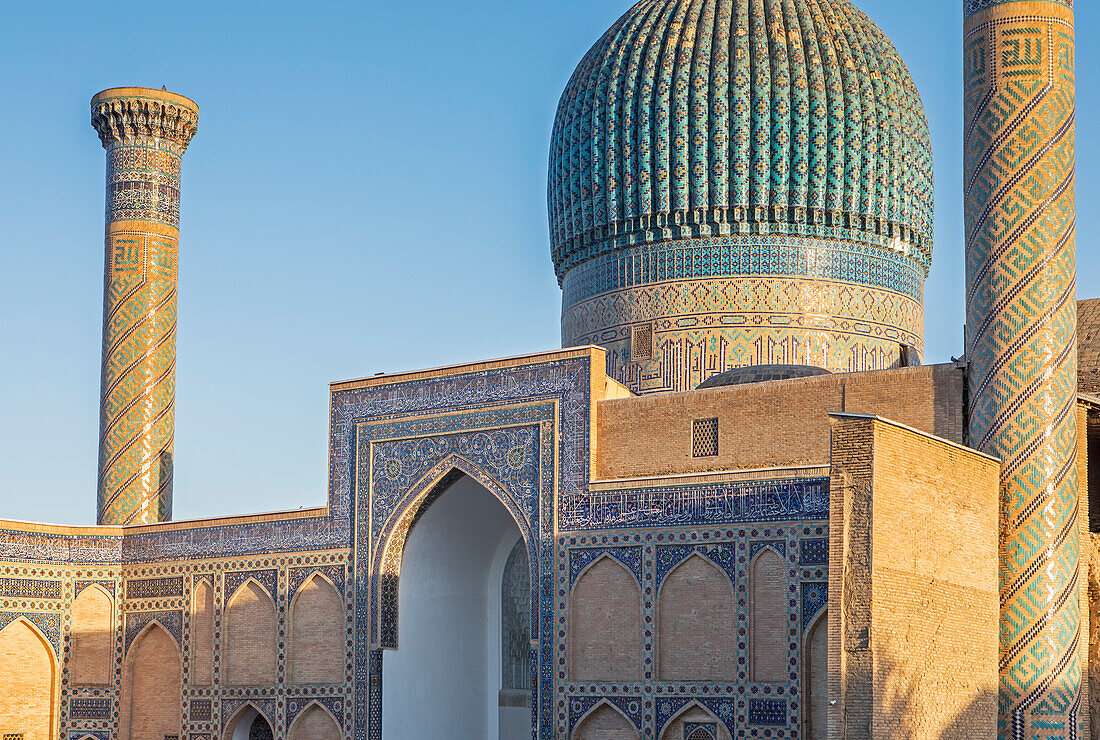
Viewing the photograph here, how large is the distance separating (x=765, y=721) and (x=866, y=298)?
5156 mm

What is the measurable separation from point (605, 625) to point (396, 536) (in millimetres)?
2152

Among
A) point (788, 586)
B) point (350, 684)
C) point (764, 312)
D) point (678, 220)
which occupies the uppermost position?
point (678, 220)

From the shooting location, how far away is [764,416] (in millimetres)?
10750

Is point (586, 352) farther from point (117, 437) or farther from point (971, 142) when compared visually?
point (117, 437)

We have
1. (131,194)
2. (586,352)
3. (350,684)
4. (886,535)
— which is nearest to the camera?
(886,535)

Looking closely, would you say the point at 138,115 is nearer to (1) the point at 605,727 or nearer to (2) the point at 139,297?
(2) the point at 139,297

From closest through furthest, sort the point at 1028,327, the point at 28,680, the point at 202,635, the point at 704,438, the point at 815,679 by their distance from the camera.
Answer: the point at 1028,327 < the point at 815,679 < the point at 704,438 < the point at 202,635 < the point at 28,680

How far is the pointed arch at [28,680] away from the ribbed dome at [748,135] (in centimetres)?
583

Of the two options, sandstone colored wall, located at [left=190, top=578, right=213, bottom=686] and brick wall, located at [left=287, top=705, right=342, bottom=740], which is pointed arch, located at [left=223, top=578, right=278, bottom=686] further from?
brick wall, located at [left=287, top=705, right=342, bottom=740]

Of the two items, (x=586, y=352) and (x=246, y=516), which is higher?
Result: (x=586, y=352)

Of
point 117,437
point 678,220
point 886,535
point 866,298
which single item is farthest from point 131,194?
point 886,535

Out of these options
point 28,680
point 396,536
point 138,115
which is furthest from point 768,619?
point 138,115

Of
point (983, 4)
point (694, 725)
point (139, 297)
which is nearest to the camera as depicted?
point (983, 4)

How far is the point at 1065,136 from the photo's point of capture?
964 cm
